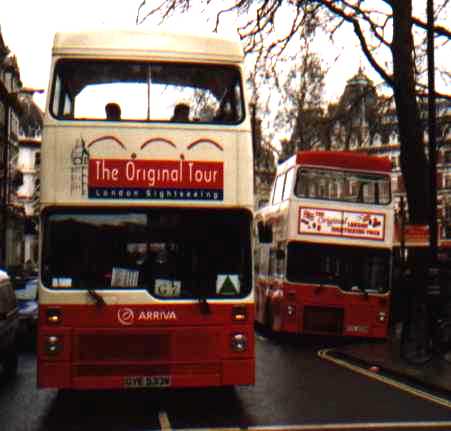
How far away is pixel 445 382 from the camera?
15.2m

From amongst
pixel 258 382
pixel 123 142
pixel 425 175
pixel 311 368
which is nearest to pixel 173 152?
pixel 123 142

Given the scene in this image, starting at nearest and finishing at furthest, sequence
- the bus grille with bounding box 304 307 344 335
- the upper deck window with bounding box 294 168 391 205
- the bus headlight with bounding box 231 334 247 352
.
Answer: the bus headlight with bounding box 231 334 247 352, the upper deck window with bounding box 294 168 391 205, the bus grille with bounding box 304 307 344 335

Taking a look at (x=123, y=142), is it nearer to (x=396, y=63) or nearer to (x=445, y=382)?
(x=445, y=382)

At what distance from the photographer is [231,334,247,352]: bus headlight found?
492 inches

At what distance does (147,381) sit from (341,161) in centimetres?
1354

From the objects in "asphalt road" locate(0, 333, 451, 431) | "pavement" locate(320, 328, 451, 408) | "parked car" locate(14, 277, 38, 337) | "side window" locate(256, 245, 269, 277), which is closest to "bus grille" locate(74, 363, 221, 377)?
"asphalt road" locate(0, 333, 451, 431)

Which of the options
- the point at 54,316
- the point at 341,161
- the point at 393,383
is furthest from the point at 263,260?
the point at 54,316

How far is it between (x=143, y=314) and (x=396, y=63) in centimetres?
1418

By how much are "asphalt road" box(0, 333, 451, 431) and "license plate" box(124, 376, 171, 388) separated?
362 millimetres

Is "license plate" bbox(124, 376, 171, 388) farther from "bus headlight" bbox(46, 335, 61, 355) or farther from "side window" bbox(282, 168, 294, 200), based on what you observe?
"side window" bbox(282, 168, 294, 200)

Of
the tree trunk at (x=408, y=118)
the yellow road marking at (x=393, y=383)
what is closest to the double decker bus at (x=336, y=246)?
the tree trunk at (x=408, y=118)

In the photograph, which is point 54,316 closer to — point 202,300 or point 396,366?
point 202,300

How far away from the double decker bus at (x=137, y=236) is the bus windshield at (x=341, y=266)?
39.5ft

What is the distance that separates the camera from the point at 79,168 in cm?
1242
